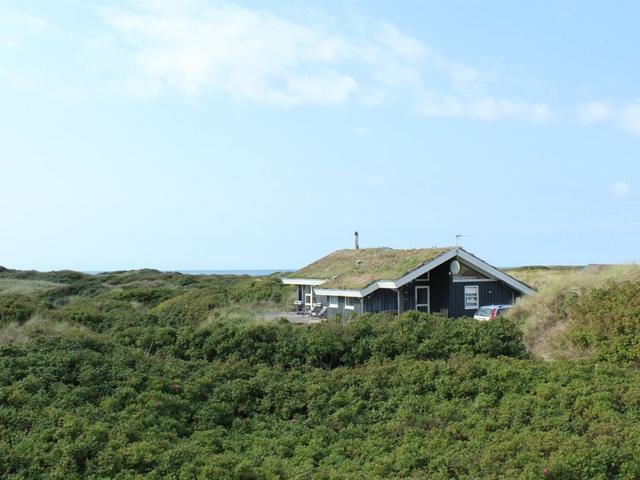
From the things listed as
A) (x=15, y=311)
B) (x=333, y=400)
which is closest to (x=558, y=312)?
(x=333, y=400)

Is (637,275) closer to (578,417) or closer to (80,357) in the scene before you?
(578,417)

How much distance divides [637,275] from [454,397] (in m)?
9.03

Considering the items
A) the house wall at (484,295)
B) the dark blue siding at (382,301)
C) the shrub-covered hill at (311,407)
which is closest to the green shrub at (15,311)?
the shrub-covered hill at (311,407)

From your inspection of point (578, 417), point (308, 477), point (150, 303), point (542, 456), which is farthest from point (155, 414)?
point (150, 303)

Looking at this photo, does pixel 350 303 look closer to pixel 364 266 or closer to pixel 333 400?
pixel 364 266

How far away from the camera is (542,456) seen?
7426 millimetres

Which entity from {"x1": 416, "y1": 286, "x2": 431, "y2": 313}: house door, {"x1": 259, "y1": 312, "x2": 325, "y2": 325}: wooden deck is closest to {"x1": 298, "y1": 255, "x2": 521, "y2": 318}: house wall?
{"x1": 416, "y1": 286, "x2": 431, "y2": 313}: house door

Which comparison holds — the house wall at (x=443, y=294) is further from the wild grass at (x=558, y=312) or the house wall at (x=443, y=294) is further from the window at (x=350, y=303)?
the wild grass at (x=558, y=312)

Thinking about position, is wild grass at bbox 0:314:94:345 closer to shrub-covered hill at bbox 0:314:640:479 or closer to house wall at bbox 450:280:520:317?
shrub-covered hill at bbox 0:314:640:479

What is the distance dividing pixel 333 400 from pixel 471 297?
55.9 feet

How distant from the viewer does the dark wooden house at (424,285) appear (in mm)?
24953

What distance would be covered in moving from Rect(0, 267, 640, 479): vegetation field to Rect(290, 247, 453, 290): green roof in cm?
967

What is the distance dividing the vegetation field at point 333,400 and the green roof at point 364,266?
31.7ft

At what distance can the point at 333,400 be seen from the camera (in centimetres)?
988
